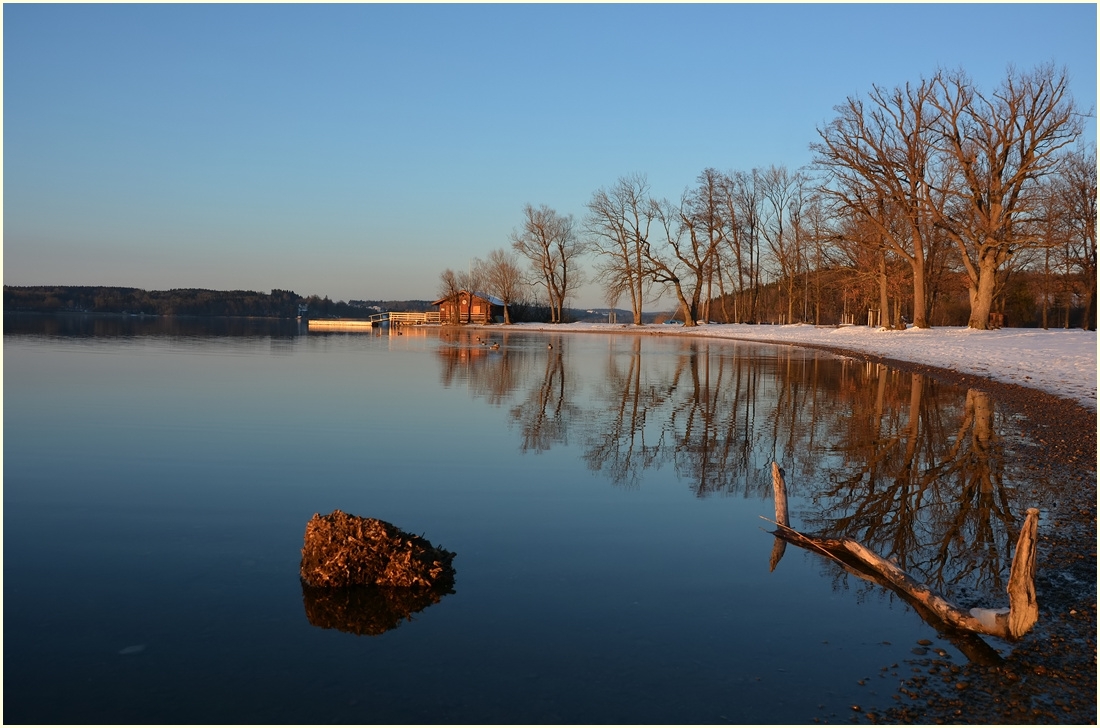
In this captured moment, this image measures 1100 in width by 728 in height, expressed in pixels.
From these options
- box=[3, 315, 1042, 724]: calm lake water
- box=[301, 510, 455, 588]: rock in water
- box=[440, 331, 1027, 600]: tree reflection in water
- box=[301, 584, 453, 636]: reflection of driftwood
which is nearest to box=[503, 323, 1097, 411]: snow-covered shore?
box=[440, 331, 1027, 600]: tree reflection in water

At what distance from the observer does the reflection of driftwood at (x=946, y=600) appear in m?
5.11

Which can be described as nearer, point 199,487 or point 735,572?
point 735,572

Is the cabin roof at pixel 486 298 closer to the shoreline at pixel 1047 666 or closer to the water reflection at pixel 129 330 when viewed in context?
the water reflection at pixel 129 330

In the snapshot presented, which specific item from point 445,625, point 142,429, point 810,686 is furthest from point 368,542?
point 142,429

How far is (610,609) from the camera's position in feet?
20.1

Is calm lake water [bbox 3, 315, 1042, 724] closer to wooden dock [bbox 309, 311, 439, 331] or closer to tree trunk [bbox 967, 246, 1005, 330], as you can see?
tree trunk [bbox 967, 246, 1005, 330]

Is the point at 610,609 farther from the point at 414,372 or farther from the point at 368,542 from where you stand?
the point at 414,372

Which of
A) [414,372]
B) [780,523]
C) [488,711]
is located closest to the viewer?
[488,711]

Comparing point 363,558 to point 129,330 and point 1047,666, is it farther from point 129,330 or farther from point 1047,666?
point 129,330

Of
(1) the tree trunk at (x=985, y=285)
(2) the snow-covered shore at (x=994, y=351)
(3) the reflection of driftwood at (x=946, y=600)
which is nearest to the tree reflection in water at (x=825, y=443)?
(3) the reflection of driftwood at (x=946, y=600)

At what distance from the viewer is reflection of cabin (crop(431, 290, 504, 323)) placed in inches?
3625

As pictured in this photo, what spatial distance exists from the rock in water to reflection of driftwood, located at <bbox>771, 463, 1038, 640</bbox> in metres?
2.88

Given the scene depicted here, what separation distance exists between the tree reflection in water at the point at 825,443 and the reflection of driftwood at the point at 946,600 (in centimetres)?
35

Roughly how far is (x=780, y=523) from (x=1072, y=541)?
242 centimetres
